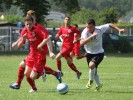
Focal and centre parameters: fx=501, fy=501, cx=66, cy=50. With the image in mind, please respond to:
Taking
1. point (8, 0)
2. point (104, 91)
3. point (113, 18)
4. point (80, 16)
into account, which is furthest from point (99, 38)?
point (80, 16)

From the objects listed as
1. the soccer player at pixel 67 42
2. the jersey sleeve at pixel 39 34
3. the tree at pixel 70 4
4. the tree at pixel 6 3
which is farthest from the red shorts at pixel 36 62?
the tree at pixel 70 4

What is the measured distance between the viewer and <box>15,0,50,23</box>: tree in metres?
42.9

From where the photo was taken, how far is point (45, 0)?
44500 mm

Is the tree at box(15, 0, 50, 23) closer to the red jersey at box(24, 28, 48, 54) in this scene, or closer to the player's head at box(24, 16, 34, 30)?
the red jersey at box(24, 28, 48, 54)

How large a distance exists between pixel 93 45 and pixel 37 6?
99.3 feet

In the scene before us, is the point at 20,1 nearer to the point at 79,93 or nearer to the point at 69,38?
the point at 69,38

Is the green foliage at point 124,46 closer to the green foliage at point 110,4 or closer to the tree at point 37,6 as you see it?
the tree at point 37,6

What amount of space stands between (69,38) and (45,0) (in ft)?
88.6

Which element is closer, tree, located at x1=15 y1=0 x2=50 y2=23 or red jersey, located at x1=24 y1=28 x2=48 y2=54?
red jersey, located at x1=24 y1=28 x2=48 y2=54

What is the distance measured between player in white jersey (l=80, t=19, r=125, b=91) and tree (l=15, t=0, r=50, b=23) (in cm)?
2993

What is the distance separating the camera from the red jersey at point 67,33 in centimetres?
1758

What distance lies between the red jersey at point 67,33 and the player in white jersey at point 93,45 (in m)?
4.31

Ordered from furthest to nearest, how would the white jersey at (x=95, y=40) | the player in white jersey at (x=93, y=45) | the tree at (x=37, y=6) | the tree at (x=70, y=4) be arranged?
the tree at (x=70, y=4), the tree at (x=37, y=6), the white jersey at (x=95, y=40), the player in white jersey at (x=93, y=45)

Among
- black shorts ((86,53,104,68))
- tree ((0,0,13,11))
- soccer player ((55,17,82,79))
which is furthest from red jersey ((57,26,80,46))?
tree ((0,0,13,11))
